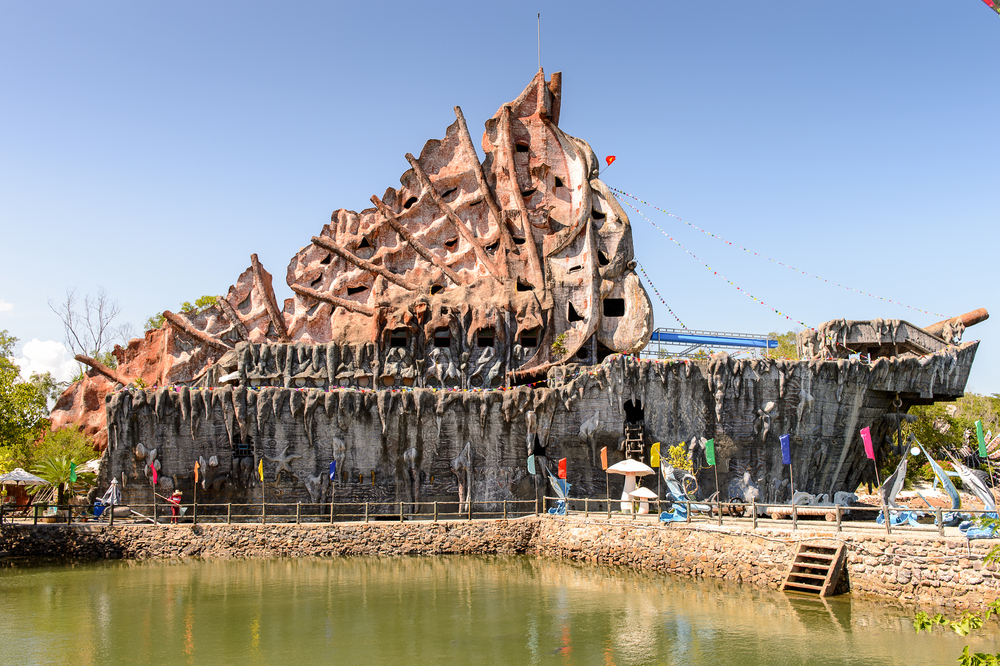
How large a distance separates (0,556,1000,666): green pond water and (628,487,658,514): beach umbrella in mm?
2670

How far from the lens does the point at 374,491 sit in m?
32.3

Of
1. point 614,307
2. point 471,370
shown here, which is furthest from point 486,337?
point 614,307

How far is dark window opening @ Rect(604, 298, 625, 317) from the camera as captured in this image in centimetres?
4084

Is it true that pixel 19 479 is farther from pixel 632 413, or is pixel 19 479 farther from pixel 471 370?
pixel 632 413

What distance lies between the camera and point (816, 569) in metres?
18.8

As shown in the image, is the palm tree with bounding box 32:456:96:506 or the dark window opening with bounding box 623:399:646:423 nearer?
the palm tree with bounding box 32:456:96:506

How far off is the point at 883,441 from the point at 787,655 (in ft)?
77.0

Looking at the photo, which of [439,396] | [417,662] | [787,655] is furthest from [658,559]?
[439,396]

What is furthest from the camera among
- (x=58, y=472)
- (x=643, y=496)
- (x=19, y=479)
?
(x=58, y=472)

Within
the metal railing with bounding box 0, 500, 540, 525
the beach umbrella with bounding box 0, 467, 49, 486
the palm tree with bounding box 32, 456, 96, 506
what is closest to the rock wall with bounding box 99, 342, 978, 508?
the metal railing with bounding box 0, 500, 540, 525

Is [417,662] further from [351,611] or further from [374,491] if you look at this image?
[374,491]

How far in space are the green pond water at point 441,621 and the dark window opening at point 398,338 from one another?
592 inches

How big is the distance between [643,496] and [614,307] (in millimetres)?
17574

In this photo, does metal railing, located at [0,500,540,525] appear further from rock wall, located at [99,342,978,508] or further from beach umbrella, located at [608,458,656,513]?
beach umbrella, located at [608,458,656,513]
